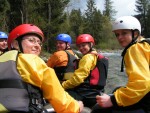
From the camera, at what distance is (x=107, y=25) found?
86625 millimetres

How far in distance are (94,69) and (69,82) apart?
1.86ft

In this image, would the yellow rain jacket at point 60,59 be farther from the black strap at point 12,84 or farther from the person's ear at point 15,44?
the black strap at point 12,84

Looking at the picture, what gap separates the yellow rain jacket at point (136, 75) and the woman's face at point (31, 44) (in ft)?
3.42

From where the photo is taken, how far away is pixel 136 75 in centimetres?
341

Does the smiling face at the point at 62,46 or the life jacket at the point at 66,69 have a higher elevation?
the smiling face at the point at 62,46

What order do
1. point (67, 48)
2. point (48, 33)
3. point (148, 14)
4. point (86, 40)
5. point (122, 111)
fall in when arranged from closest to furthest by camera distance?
point (122, 111), point (86, 40), point (67, 48), point (48, 33), point (148, 14)

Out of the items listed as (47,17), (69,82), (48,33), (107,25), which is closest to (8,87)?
(69,82)

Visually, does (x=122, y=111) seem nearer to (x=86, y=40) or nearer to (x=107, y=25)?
(x=86, y=40)

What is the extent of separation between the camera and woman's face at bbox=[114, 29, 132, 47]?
386 cm

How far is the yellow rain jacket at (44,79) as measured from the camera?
3.03 metres

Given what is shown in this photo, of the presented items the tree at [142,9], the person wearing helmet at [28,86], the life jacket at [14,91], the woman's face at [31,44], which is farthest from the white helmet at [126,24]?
the tree at [142,9]

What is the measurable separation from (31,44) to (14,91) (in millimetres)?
762

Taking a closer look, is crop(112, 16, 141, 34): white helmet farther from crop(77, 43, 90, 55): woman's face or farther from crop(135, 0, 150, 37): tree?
crop(135, 0, 150, 37): tree

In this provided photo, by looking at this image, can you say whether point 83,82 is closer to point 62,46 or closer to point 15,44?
point 62,46
